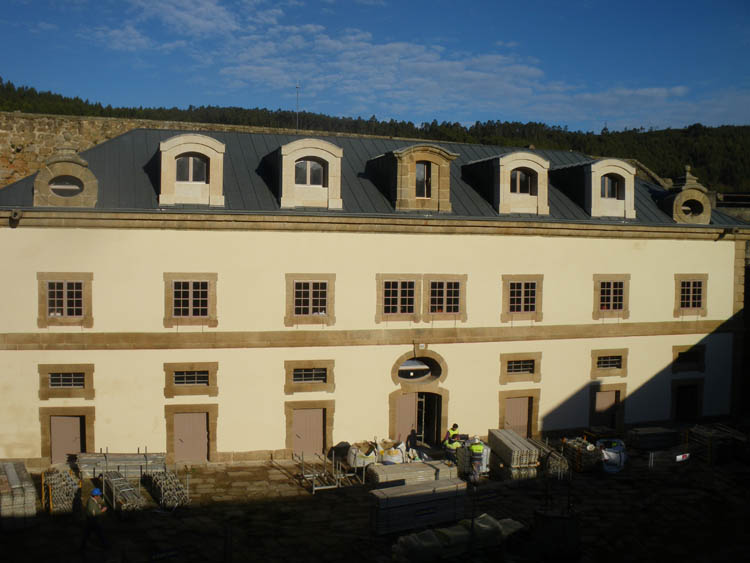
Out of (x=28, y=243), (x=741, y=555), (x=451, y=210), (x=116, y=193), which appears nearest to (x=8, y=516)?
(x=28, y=243)

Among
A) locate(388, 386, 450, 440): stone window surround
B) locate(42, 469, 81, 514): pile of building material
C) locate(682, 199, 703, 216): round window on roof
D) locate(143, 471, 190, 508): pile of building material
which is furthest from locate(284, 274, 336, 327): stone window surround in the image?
locate(682, 199, 703, 216): round window on roof

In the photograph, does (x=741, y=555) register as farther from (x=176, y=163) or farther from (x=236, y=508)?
(x=176, y=163)

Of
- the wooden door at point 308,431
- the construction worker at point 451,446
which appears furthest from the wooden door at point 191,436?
the construction worker at point 451,446

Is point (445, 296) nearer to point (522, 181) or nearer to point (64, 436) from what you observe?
point (522, 181)

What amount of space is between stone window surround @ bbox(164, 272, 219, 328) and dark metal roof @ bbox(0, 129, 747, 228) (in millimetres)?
2560

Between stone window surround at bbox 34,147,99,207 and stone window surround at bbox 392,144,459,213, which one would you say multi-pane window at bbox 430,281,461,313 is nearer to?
stone window surround at bbox 392,144,459,213

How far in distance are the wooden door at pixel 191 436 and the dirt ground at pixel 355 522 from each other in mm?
786

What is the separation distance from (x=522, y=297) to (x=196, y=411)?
47.4 feet

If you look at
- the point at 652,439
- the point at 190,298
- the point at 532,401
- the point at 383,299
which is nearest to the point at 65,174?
the point at 190,298

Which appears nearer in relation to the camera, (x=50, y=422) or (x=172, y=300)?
(x=50, y=422)

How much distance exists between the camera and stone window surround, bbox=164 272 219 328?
2539 centimetres

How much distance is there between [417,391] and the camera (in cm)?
2809

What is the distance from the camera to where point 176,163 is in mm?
26250

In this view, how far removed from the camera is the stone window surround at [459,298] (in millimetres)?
27844
